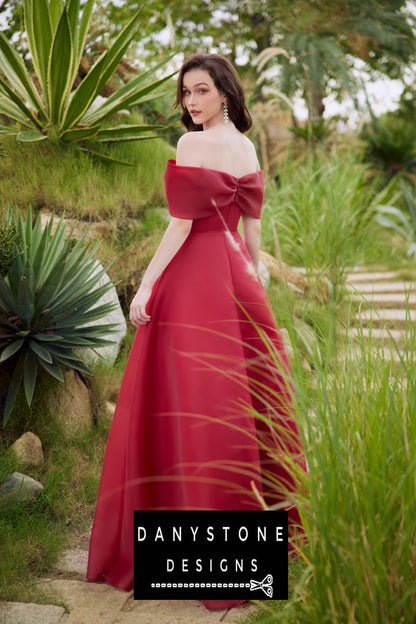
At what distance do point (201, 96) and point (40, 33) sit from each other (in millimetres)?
2779

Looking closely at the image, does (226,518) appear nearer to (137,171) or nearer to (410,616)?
(410,616)

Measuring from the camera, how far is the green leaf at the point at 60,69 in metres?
4.10

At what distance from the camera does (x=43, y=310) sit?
314 centimetres

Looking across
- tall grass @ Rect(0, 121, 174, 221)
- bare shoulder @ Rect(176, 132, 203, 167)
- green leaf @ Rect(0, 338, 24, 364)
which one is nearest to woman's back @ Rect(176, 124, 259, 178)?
bare shoulder @ Rect(176, 132, 203, 167)

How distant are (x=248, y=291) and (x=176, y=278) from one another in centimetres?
29

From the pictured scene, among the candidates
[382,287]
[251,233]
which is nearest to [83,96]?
[251,233]

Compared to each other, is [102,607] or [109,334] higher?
[109,334]

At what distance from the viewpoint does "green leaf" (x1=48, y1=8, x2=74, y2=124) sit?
13.4 feet

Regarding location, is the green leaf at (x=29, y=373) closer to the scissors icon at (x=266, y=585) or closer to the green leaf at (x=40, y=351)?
the green leaf at (x=40, y=351)

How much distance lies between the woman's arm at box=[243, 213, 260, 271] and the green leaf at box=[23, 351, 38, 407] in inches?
51.1

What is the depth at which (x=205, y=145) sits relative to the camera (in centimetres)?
225

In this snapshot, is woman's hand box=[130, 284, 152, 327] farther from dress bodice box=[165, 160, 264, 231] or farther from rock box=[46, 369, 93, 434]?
rock box=[46, 369, 93, 434]

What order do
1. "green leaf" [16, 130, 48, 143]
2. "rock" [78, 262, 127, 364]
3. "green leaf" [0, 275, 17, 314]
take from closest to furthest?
"green leaf" [0, 275, 17, 314], "rock" [78, 262, 127, 364], "green leaf" [16, 130, 48, 143]

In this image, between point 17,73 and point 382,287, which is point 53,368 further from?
point 382,287
